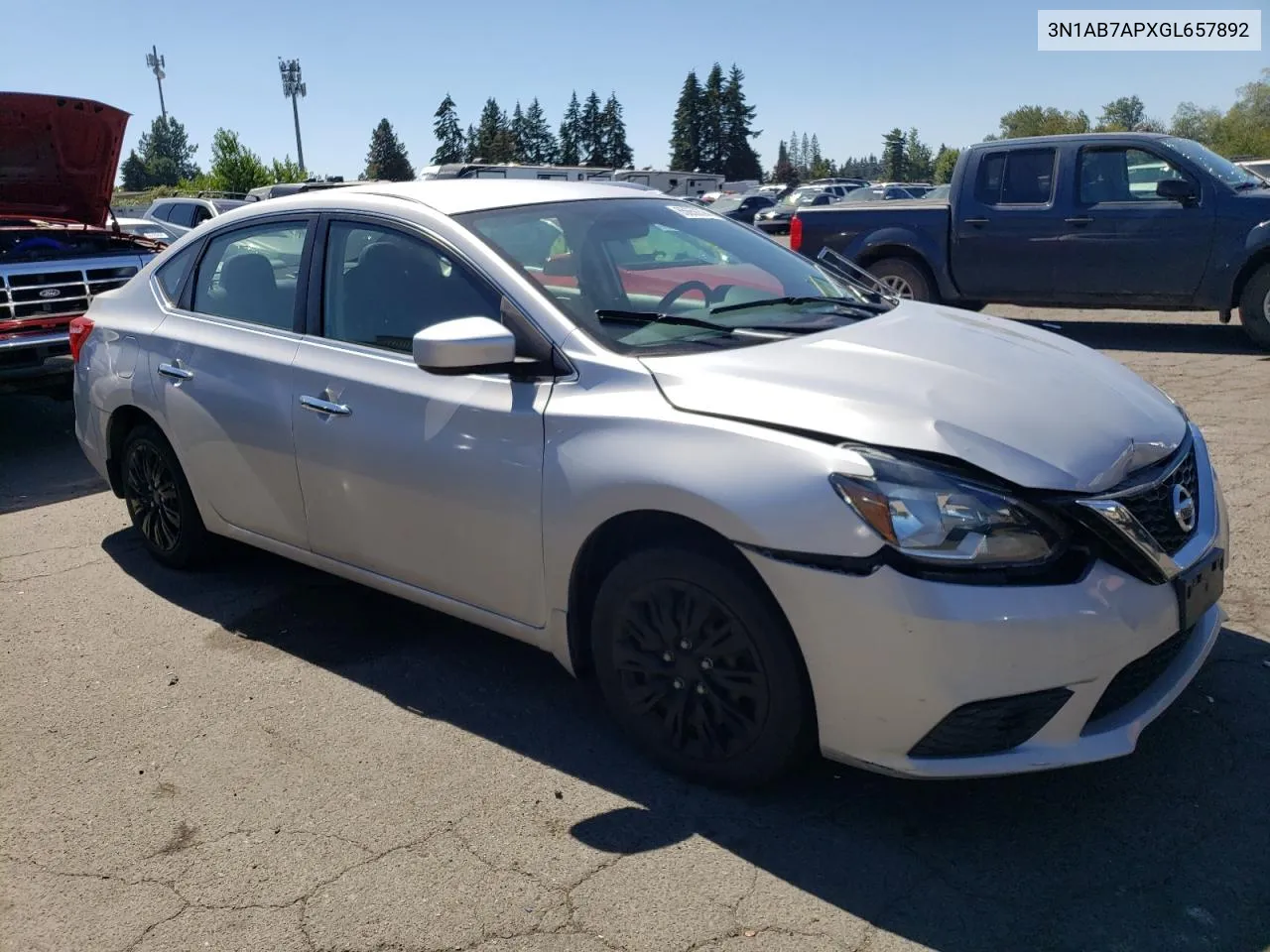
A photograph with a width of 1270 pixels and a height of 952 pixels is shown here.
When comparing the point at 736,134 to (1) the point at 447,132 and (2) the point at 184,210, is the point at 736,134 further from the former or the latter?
(2) the point at 184,210

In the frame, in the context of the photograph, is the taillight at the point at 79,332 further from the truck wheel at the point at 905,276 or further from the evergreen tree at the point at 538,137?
the evergreen tree at the point at 538,137

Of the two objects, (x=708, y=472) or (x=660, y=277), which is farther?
(x=660, y=277)

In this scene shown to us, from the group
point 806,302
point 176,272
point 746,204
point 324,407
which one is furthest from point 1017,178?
point 746,204

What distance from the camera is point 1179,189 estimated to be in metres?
9.62

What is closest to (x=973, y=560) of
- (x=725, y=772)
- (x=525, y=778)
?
(x=725, y=772)

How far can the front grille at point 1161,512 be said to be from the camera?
2.83 metres

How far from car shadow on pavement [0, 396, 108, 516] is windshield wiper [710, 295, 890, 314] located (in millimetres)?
4685

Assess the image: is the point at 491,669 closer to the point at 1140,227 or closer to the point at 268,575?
the point at 268,575

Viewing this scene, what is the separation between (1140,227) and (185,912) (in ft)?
31.2

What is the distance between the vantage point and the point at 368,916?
8.93ft

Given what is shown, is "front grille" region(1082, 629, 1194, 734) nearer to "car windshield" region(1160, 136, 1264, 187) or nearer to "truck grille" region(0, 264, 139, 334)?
"truck grille" region(0, 264, 139, 334)

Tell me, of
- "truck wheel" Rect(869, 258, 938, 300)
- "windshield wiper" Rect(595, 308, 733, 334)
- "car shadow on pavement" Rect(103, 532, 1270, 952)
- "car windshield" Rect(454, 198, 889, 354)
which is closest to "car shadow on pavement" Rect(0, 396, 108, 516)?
"car shadow on pavement" Rect(103, 532, 1270, 952)

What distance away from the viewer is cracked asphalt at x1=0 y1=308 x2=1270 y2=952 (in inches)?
104

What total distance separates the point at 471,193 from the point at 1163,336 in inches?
350
